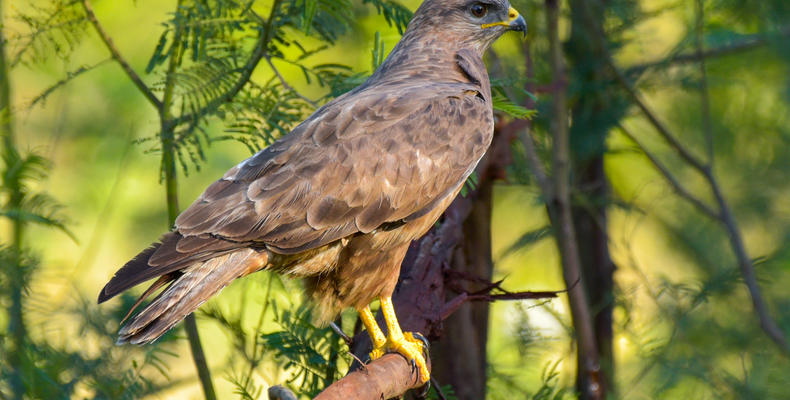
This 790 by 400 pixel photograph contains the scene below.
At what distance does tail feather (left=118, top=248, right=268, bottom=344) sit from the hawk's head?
1.26 m

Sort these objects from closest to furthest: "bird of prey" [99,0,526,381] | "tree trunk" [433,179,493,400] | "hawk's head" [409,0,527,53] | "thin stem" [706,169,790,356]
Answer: "bird of prey" [99,0,526,381], "hawk's head" [409,0,527,53], "tree trunk" [433,179,493,400], "thin stem" [706,169,790,356]

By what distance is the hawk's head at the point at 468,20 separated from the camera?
3252 mm

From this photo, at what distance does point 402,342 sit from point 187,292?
82 cm

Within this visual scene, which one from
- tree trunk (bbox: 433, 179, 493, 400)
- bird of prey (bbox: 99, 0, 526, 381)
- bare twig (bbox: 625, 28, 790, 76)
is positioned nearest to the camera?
bird of prey (bbox: 99, 0, 526, 381)

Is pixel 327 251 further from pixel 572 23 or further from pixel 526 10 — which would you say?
pixel 572 23

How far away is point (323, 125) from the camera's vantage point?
2.65 meters

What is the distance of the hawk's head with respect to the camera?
3252mm

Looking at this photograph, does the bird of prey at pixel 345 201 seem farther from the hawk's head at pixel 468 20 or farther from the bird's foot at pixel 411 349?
the hawk's head at pixel 468 20

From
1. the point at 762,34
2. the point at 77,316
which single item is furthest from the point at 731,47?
the point at 77,316

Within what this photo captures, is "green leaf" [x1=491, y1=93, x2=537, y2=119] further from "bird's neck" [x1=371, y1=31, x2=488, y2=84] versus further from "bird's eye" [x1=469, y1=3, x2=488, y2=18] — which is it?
"bird's eye" [x1=469, y1=3, x2=488, y2=18]

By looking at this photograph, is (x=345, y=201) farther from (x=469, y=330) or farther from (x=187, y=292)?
(x=469, y=330)

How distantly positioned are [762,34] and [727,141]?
2.98ft

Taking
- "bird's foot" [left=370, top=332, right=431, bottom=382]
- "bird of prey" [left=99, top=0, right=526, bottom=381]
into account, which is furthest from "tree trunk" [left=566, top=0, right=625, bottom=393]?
"bird's foot" [left=370, top=332, right=431, bottom=382]

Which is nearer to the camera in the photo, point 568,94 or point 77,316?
point 77,316
